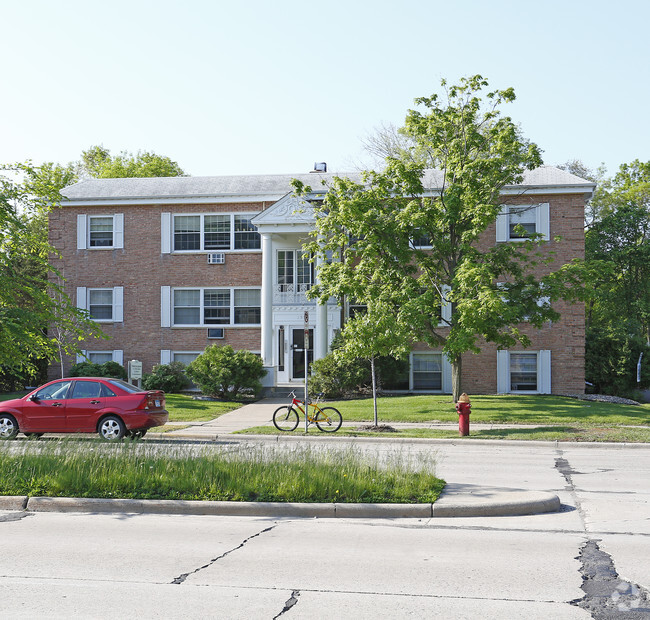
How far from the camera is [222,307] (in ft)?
109

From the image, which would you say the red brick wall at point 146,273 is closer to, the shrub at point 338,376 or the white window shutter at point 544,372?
the shrub at point 338,376

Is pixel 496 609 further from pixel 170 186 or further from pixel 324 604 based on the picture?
pixel 170 186

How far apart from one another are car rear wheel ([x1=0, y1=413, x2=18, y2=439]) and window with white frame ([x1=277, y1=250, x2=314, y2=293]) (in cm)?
1586

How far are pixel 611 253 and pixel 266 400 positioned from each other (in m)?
23.2

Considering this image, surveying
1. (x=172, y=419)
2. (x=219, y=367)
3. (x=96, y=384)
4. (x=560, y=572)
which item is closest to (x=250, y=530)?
(x=560, y=572)

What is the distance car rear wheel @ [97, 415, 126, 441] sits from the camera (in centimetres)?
1733

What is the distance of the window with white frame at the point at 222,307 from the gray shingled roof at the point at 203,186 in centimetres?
416

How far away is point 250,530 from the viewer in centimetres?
856

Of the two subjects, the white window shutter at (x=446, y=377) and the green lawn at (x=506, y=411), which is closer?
the green lawn at (x=506, y=411)

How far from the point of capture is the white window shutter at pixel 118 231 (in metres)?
33.5

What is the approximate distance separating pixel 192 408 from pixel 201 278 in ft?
28.7

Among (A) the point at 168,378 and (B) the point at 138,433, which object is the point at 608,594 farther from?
(A) the point at 168,378

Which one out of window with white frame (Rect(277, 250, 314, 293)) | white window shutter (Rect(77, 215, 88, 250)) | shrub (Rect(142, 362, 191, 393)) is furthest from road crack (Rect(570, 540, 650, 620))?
white window shutter (Rect(77, 215, 88, 250))

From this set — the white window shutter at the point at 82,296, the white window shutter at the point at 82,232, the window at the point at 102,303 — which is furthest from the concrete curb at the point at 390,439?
the white window shutter at the point at 82,232
